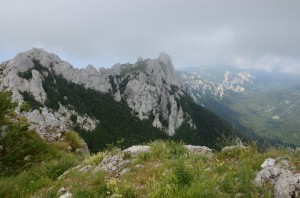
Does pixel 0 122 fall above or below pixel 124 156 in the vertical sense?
above

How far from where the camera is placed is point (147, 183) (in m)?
11.2

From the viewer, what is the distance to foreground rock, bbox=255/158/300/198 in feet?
28.5

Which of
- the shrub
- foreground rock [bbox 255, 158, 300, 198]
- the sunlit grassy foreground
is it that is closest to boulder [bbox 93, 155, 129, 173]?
the sunlit grassy foreground

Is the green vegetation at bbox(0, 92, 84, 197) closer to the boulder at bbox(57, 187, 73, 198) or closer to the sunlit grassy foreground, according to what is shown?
the sunlit grassy foreground

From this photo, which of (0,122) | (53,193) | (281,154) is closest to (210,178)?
(281,154)

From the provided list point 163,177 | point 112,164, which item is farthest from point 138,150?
point 163,177

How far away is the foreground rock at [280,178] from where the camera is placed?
8.67m

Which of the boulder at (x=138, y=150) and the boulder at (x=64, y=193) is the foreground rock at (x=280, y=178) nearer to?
the boulder at (x=138, y=150)

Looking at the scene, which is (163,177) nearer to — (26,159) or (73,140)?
(26,159)

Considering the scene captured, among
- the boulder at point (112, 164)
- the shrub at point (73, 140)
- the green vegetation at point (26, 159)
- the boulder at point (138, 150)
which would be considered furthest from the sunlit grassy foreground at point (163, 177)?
the shrub at point (73, 140)

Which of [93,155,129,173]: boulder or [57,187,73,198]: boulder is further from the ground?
[93,155,129,173]: boulder

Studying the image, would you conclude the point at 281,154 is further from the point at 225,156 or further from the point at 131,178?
the point at 131,178

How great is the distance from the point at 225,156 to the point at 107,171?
502 cm

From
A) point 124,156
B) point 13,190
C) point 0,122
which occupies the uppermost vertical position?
point 0,122
